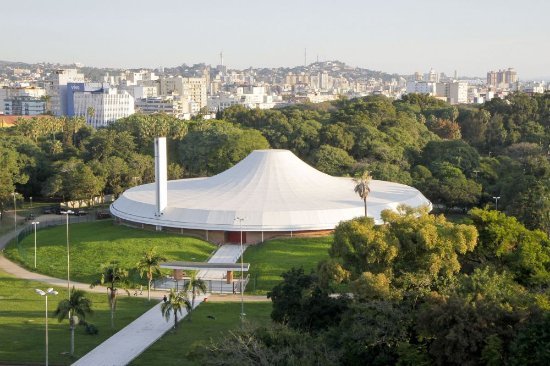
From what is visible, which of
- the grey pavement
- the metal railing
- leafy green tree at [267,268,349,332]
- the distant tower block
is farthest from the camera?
the distant tower block

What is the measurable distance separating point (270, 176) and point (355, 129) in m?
26.1

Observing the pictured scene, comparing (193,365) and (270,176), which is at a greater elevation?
(270,176)

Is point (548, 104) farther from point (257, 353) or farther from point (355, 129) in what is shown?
point (257, 353)

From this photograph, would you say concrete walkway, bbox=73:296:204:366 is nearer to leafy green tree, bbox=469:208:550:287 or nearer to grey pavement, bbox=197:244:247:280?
grey pavement, bbox=197:244:247:280

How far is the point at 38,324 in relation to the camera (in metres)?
37.6

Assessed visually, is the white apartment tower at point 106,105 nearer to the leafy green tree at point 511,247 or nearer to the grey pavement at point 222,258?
the grey pavement at point 222,258

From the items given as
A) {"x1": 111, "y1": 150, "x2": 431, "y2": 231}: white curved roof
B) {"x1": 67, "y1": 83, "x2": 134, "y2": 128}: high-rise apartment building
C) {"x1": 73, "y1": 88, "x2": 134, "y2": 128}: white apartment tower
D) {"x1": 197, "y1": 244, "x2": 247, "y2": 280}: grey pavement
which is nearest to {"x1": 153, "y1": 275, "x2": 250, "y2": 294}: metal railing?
{"x1": 197, "y1": 244, "x2": 247, "y2": 280}: grey pavement

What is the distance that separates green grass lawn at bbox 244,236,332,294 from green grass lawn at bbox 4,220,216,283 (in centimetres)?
378

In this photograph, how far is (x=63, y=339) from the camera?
→ 35156mm

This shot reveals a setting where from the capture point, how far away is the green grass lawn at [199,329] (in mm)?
32312

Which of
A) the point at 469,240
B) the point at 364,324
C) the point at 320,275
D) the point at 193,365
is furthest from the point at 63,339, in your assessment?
the point at 469,240

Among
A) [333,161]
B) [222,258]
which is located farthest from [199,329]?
[333,161]

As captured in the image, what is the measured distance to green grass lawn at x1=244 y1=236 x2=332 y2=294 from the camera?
47469mm

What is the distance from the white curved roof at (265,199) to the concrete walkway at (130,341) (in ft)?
56.1
